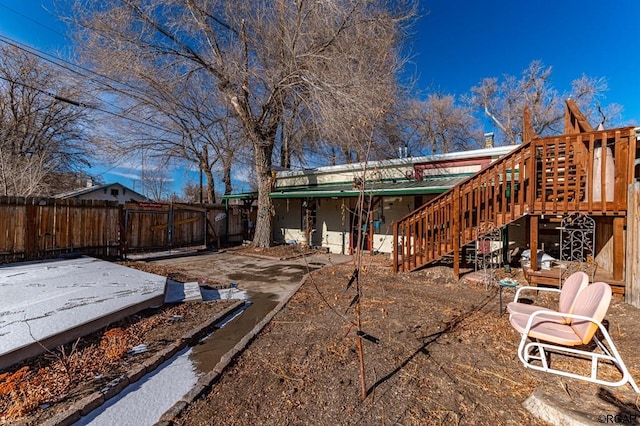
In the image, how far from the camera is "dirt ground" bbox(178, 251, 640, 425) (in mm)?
2197

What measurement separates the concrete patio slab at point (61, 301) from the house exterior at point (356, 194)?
5223mm

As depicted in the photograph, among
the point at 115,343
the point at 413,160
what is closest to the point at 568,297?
the point at 115,343

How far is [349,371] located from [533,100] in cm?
2472

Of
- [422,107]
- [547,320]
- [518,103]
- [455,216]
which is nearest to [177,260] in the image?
[455,216]

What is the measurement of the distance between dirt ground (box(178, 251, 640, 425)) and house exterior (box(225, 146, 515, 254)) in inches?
156

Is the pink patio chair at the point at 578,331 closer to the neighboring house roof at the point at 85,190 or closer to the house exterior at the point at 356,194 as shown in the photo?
the house exterior at the point at 356,194

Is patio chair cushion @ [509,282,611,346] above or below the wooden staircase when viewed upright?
below

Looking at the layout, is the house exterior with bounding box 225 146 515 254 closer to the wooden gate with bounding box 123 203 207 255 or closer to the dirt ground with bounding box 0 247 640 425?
the wooden gate with bounding box 123 203 207 255

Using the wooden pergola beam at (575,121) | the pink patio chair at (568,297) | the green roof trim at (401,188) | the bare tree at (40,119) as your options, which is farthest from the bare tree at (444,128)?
the bare tree at (40,119)

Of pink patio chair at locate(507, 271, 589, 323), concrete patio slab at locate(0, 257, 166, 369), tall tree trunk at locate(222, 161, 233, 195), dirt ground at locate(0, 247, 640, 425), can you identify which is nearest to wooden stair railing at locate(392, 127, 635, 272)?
dirt ground at locate(0, 247, 640, 425)

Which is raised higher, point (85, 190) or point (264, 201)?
point (85, 190)

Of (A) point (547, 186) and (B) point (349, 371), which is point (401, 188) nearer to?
(A) point (547, 186)

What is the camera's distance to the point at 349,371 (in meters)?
2.77

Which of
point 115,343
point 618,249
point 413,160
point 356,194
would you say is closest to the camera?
point 115,343
